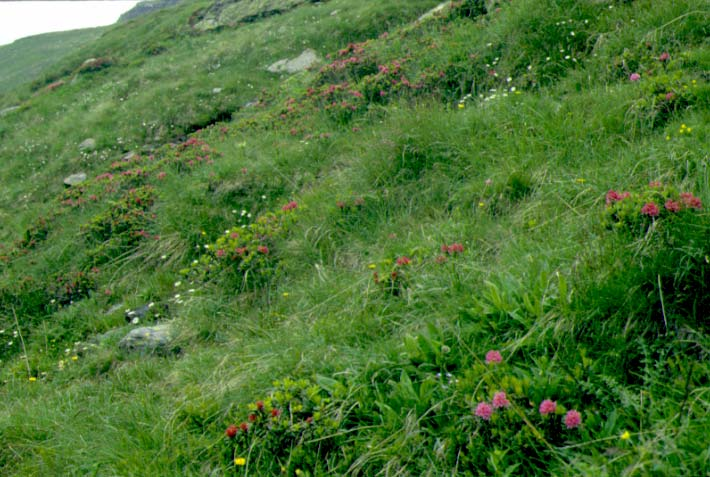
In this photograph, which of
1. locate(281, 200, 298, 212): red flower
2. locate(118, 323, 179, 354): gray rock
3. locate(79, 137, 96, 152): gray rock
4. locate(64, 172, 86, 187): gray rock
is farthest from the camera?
locate(79, 137, 96, 152): gray rock

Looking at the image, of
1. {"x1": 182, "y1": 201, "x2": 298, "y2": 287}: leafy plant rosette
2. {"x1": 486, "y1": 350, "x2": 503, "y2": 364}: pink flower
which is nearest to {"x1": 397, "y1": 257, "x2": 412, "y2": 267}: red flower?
{"x1": 486, "y1": 350, "x2": 503, "y2": 364}: pink flower

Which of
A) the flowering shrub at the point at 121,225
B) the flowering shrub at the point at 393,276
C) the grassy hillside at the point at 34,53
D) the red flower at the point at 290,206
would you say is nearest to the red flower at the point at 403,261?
the flowering shrub at the point at 393,276

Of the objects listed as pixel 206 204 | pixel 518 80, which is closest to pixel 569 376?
pixel 518 80

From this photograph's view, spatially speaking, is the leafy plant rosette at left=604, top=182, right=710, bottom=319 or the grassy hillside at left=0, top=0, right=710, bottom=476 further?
the leafy plant rosette at left=604, top=182, right=710, bottom=319

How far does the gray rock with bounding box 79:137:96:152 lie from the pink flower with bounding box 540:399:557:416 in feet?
44.3

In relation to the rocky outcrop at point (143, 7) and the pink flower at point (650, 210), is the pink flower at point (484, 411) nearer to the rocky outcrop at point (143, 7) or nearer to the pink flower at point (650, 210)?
the pink flower at point (650, 210)

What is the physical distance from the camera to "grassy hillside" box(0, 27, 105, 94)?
41884 millimetres

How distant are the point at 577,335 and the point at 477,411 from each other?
805mm

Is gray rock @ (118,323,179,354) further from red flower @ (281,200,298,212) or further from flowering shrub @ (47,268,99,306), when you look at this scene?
flowering shrub @ (47,268,99,306)

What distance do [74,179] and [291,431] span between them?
1123 centimetres

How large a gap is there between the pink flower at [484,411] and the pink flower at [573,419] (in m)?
0.36

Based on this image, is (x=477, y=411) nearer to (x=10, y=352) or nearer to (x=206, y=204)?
(x=206, y=204)

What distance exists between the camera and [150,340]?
18.2ft

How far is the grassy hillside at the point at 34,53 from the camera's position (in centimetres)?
4188
